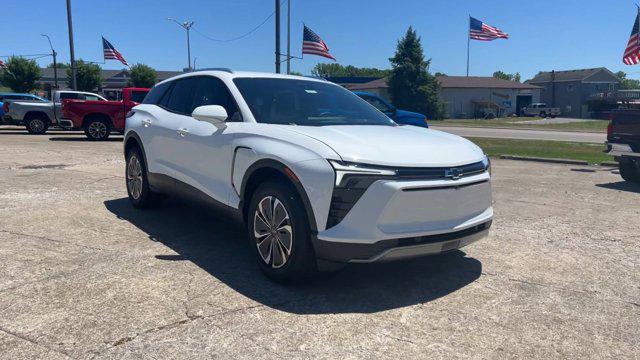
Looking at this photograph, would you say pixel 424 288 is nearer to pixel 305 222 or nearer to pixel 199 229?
pixel 305 222

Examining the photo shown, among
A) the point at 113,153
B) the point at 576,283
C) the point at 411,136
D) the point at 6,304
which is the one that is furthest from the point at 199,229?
the point at 113,153

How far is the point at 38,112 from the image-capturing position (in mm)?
20391

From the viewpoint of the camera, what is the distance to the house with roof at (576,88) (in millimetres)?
76750

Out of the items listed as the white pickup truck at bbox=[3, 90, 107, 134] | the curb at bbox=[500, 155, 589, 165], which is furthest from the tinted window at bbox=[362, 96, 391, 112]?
the white pickup truck at bbox=[3, 90, 107, 134]

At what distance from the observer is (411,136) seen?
4.47 m

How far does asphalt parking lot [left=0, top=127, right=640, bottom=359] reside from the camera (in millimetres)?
3268

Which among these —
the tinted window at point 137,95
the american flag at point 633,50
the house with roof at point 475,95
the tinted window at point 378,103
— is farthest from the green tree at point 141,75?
the tinted window at point 378,103

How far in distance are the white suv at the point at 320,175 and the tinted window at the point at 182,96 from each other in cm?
20

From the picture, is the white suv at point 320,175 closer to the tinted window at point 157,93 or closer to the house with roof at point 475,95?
the tinted window at point 157,93

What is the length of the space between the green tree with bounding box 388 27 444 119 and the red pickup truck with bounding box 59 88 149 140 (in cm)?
4029

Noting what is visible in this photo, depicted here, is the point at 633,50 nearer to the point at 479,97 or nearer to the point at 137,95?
the point at 137,95

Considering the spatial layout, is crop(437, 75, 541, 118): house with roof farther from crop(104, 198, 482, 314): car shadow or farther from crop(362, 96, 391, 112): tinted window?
crop(104, 198, 482, 314): car shadow

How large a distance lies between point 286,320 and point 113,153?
38.9 ft

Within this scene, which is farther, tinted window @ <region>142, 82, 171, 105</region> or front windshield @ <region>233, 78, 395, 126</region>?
tinted window @ <region>142, 82, 171, 105</region>
